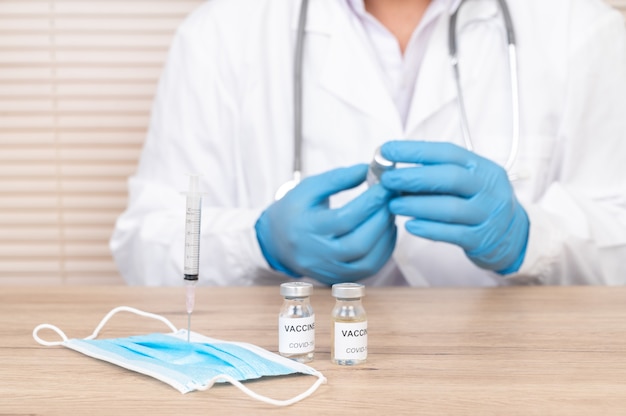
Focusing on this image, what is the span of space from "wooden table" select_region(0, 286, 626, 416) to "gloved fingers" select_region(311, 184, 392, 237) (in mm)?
102

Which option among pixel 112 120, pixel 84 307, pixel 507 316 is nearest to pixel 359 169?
pixel 507 316

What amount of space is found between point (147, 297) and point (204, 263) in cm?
28

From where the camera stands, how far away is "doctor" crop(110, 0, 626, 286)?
1408 mm

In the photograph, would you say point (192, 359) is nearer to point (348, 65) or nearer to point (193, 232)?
point (193, 232)

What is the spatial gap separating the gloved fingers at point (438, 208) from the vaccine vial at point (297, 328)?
1.31 ft

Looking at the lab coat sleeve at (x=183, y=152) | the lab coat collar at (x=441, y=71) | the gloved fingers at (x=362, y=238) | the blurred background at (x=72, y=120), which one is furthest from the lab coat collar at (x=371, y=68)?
the blurred background at (x=72, y=120)

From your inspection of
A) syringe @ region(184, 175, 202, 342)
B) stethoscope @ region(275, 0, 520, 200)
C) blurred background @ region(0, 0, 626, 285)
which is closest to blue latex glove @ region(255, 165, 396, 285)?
stethoscope @ region(275, 0, 520, 200)

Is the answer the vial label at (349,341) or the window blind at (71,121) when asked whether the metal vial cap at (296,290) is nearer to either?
the vial label at (349,341)

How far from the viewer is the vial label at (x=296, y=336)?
774 mm

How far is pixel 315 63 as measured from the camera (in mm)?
1512

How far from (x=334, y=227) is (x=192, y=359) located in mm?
457

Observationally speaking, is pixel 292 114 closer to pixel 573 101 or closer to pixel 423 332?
pixel 573 101

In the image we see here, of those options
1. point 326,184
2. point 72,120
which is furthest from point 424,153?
point 72,120

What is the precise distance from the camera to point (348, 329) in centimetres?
76
